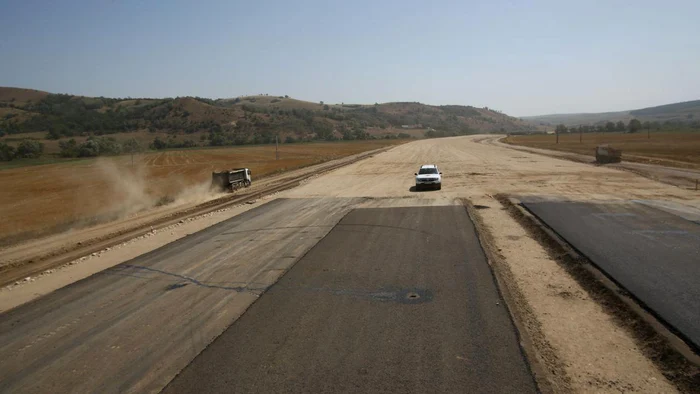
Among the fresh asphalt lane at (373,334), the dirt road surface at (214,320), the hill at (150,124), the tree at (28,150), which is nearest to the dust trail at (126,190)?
the dirt road surface at (214,320)

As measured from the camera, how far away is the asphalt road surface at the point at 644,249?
900 cm

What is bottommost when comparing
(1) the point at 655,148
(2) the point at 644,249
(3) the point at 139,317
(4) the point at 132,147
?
(3) the point at 139,317

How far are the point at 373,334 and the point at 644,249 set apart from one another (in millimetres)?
9131

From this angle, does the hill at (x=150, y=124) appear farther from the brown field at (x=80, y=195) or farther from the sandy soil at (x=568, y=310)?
the sandy soil at (x=568, y=310)

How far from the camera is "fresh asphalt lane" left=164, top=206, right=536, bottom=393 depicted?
656 cm

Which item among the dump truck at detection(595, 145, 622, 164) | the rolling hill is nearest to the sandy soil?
the dump truck at detection(595, 145, 622, 164)

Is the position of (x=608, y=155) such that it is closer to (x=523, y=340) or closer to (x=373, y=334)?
(x=523, y=340)

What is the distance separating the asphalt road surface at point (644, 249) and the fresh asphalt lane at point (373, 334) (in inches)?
111

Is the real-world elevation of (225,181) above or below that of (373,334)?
above

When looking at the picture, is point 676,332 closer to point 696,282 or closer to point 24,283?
point 696,282

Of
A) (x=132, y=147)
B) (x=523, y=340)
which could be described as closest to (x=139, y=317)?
(x=523, y=340)

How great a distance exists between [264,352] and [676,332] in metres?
6.42

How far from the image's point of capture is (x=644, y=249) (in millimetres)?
13234

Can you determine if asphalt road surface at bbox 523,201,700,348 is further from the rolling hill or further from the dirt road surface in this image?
the rolling hill
